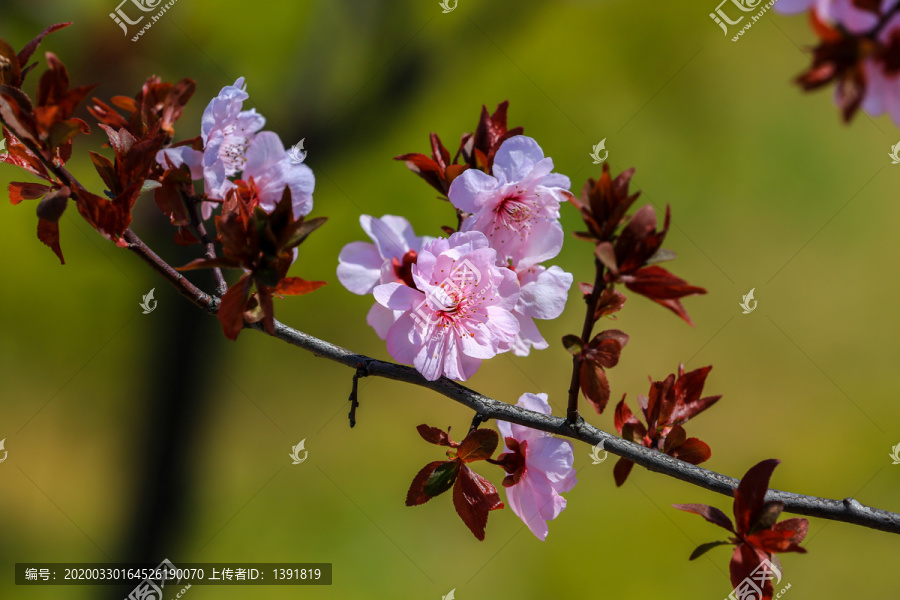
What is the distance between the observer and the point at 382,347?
9.09ft

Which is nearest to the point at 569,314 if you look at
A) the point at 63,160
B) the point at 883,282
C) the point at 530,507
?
the point at 883,282

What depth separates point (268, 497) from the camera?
7.92 feet

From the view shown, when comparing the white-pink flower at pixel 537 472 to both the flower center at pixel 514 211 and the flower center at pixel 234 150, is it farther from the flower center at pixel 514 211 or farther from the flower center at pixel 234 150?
the flower center at pixel 234 150

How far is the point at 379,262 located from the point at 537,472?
0.95 feet

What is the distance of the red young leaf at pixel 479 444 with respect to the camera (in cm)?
59

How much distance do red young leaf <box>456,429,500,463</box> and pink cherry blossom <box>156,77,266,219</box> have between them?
0.35 m

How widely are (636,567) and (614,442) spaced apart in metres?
2.01

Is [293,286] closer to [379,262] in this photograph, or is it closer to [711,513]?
[379,262]

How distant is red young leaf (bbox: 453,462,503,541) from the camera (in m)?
0.62

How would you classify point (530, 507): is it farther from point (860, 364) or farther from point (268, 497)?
point (860, 364)

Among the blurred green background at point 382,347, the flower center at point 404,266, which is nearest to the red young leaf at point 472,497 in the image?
the flower center at point 404,266
